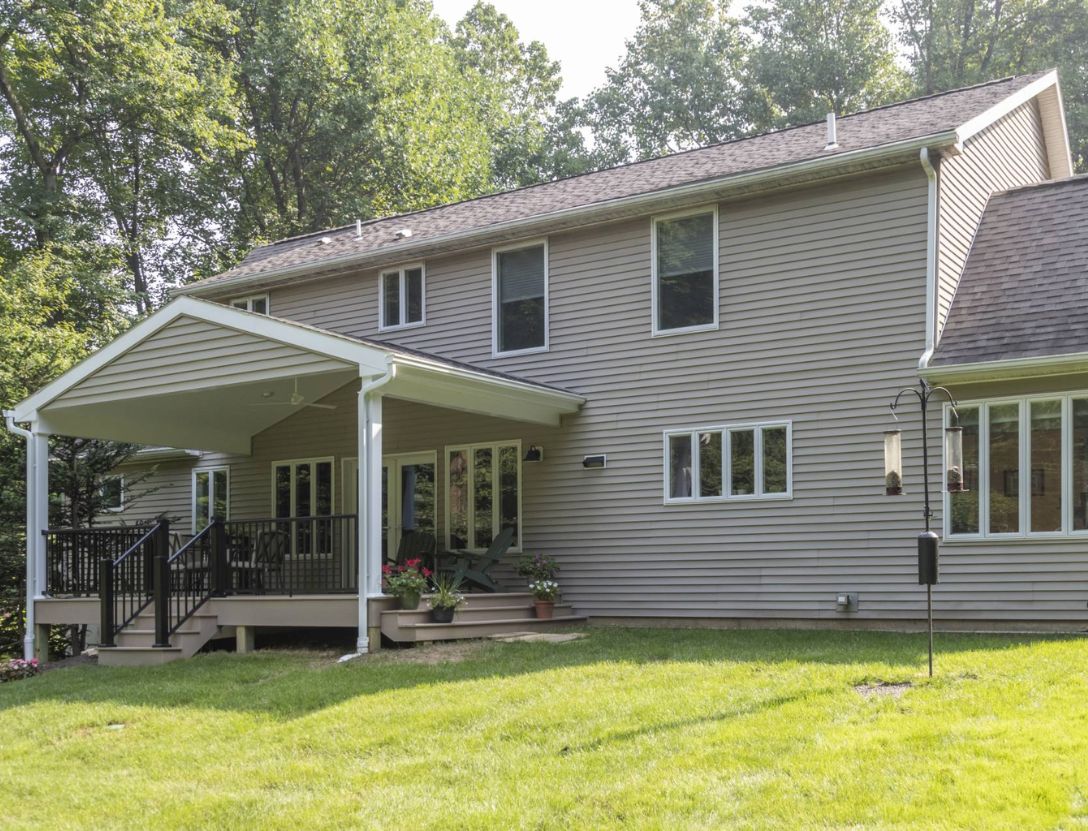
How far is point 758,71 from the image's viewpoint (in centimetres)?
3181

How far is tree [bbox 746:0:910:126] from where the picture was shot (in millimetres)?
30875

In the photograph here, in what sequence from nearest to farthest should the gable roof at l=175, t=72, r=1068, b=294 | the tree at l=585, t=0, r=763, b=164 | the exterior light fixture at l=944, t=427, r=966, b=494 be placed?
the exterior light fixture at l=944, t=427, r=966, b=494, the gable roof at l=175, t=72, r=1068, b=294, the tree at l=585, t=0, r=763, b=164

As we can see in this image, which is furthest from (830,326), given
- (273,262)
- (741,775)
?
(273,262)

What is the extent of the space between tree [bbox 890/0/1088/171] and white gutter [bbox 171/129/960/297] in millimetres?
19480

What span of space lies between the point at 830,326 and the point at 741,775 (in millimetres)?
6860

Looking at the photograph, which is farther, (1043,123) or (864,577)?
(1043,123)

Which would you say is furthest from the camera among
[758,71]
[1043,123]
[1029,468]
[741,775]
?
[758,71]

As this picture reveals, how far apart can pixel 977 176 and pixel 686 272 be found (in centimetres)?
348

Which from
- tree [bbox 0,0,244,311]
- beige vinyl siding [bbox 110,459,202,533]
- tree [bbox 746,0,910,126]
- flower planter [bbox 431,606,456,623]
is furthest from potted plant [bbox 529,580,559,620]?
tree [bbox 746,0,910,126]

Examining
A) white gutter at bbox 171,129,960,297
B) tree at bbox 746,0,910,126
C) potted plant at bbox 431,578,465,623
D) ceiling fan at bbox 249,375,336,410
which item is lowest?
potted plant at bbox 431,578,465,623

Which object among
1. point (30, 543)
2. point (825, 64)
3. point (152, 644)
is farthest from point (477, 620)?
point (825, 64)

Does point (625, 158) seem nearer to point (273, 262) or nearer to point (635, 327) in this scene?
point (273, 262)

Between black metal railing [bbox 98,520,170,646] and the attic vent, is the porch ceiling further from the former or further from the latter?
the attic vent

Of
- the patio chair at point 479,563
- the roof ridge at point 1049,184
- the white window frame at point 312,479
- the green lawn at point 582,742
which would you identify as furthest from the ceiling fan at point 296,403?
the roof ridge at point 1049,184
